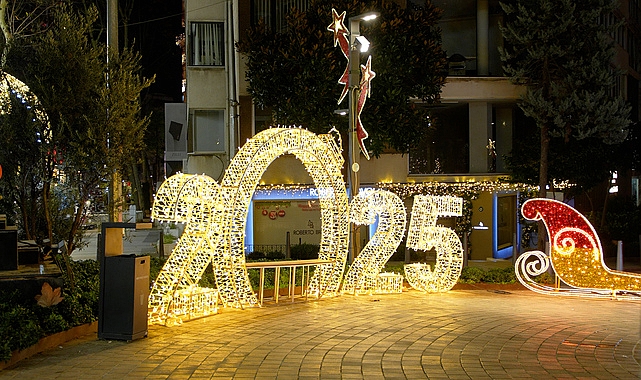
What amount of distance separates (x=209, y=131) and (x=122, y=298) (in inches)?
587

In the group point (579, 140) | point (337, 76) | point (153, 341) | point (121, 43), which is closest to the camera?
point (153, 341)

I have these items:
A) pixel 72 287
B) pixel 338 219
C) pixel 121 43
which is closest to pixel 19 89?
pixel 72 287

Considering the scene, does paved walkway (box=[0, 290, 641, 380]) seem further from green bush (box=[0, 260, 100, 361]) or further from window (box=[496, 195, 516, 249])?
window (box=[496, 195, 516, 249])

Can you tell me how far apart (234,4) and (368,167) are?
6.59 meters

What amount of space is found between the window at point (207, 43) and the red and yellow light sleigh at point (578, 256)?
12.9 metres

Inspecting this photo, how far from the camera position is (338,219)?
1404cm

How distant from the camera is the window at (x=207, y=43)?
79.8ft

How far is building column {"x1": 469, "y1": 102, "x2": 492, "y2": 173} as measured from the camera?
2531cm

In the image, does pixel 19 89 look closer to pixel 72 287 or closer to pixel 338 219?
pixel 72 287

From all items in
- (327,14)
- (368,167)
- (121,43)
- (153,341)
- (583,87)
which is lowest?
(153,341)

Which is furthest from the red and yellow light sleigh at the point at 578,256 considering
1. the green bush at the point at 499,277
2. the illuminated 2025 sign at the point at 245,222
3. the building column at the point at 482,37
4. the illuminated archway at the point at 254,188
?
the building column at the point at 482,37

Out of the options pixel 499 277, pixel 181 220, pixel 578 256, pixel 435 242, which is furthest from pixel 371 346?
pixel 499 277

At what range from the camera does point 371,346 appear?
32.1 ft

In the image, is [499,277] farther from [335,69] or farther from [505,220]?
[505,220]
